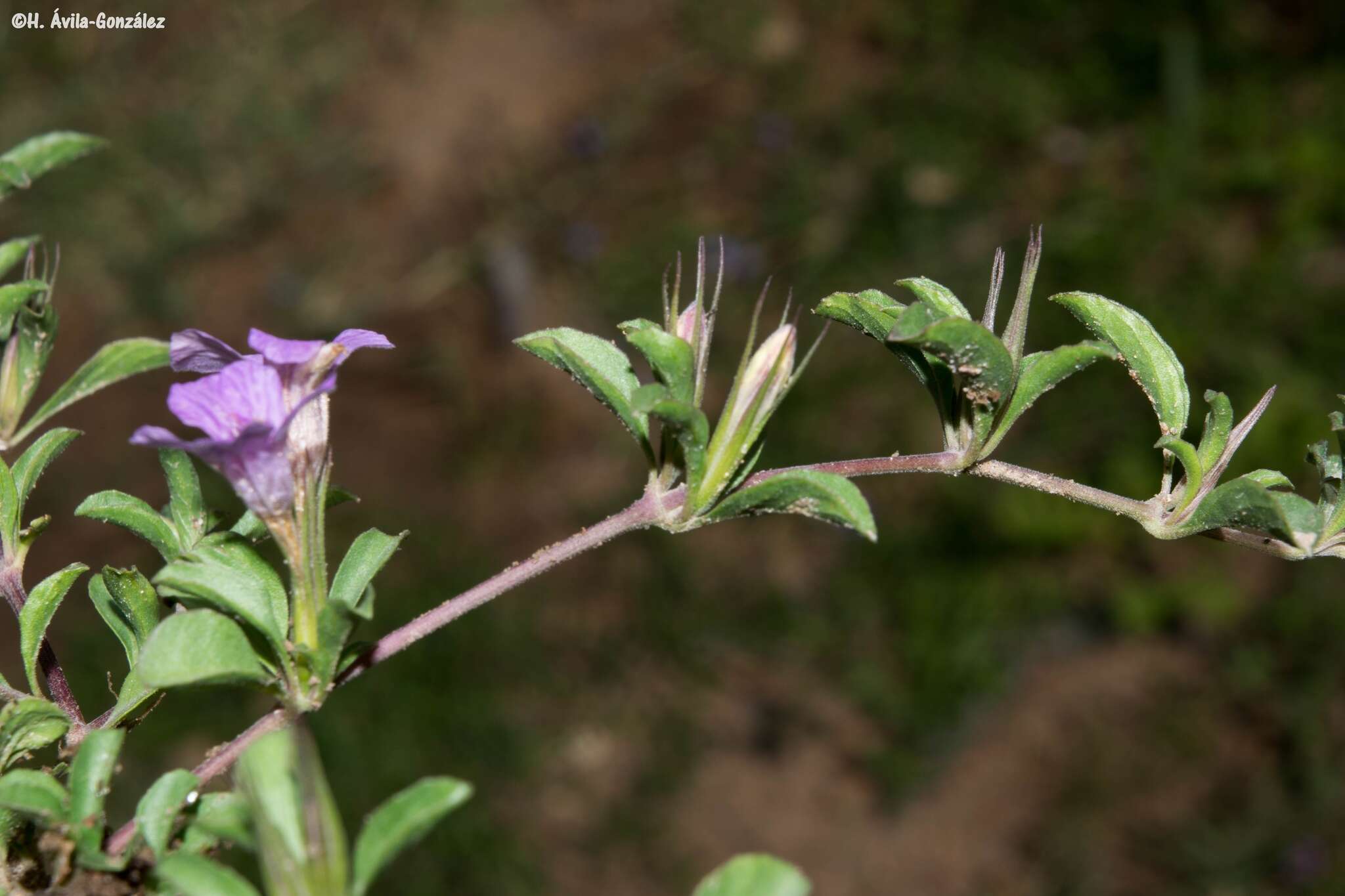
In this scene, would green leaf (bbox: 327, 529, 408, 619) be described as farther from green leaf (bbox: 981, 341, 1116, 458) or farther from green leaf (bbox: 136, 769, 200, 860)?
green leaf (bbox: 981, 341, 1116, 458)

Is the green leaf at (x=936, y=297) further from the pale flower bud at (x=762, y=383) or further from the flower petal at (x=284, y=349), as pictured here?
the flower petal at (x=284, y=349)

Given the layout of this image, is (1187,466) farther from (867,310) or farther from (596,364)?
(596,364)

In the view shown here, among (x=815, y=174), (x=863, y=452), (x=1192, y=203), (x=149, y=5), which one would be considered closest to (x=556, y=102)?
(x=815, y=174)

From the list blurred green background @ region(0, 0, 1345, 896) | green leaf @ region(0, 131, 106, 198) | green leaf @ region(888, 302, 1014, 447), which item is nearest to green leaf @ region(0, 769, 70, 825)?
green leaf @ region(0, 131, 106, 198)

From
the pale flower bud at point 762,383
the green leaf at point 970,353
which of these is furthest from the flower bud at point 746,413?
the green leaf at point 970,353

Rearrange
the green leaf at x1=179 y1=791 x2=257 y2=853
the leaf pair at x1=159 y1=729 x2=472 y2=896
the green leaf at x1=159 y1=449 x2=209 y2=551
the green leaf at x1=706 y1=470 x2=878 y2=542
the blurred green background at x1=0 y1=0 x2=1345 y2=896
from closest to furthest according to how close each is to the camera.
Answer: the leaf pair at x1=159 y1=729 x2=472 y2=896
the green leaf at x1=179 y1=791 x2=257 y2=853
the green leaf at x1=706 y1=470 x2=878 y2=542
the green leaf at x1=159 y1=449 x2=209 y2=551
the blurred green background at x1=0 y1=0 x2=1345 y2=896

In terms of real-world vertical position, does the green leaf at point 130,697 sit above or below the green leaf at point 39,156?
below
